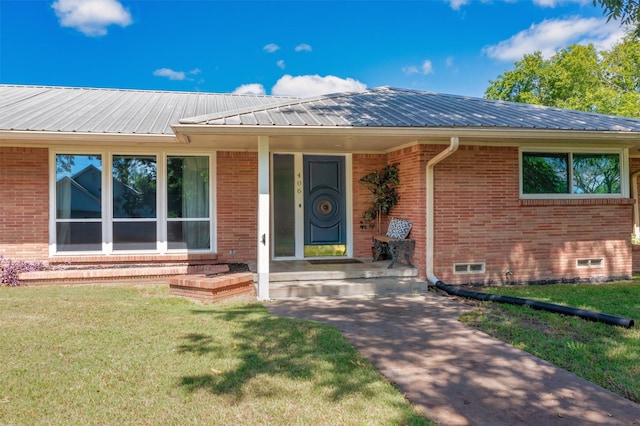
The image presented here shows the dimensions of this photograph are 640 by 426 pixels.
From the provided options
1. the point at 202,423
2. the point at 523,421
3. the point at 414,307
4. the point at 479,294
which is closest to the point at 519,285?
the point at 479,294

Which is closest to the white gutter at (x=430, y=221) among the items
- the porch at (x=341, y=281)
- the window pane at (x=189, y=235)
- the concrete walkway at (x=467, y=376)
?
the porch at (x=341, y=281)

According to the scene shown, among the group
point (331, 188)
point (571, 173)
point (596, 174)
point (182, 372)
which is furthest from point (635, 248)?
point (182, 372)

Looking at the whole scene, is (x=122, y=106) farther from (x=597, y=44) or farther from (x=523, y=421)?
(x=597, y=44)

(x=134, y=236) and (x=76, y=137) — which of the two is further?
(x=134, y=236)

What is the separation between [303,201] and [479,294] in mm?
4019

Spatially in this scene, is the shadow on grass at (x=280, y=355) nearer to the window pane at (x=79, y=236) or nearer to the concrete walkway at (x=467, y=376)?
the concrete walkway at (x=467, y=376)

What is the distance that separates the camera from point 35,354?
3.91 meters

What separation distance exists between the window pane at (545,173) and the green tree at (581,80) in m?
21.8

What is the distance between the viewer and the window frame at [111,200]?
8.09m

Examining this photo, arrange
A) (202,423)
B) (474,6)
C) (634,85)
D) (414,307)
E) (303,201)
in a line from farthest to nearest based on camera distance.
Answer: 1. (634,85)
2. (474,6)
3. (303,201)
4. (414,307)
5. (202,423)

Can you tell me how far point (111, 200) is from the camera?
8281 mm

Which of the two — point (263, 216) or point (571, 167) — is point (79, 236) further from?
point (571, 167)

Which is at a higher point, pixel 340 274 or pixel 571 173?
pixel 571 173

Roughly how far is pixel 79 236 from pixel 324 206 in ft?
15.6
